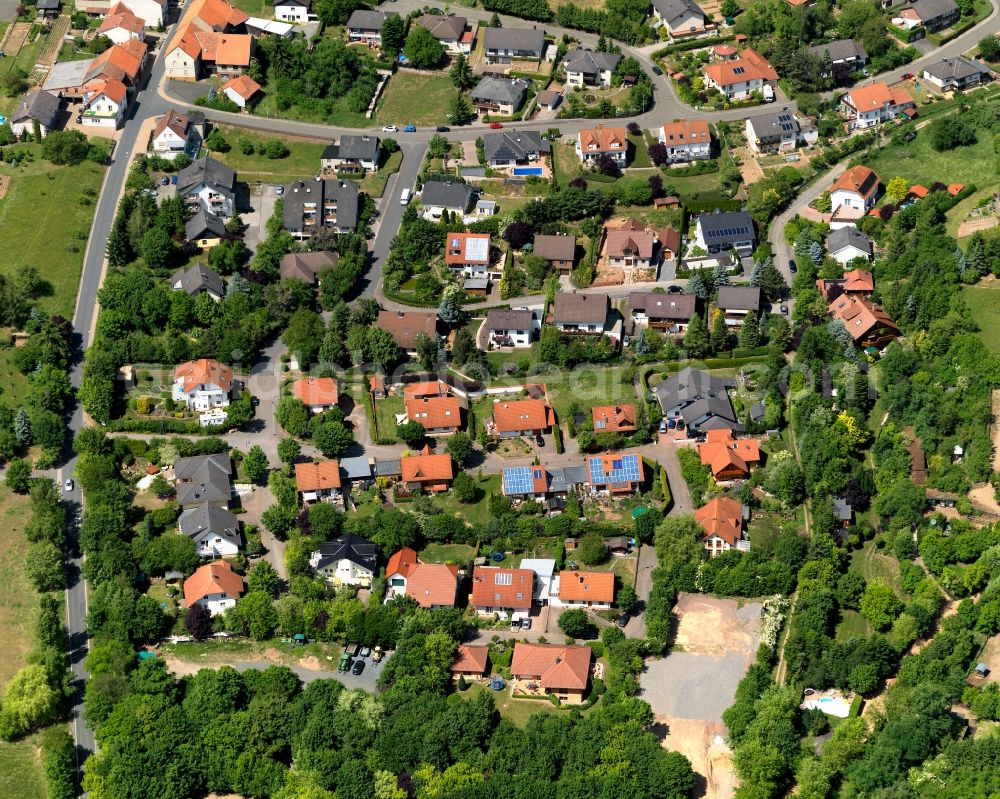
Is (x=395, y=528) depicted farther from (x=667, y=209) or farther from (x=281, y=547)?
(x=667, y=209)

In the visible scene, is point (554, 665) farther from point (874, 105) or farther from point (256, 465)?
point (874, 105)

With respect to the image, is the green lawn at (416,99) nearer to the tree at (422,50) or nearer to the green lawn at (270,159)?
the tree at (422,50)

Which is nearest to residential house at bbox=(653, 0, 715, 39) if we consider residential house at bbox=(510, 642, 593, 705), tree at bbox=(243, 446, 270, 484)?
tree at bbox=(243, 446, 270, 484)

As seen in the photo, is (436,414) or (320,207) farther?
(320,207)

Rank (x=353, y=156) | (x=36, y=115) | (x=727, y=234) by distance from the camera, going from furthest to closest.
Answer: (x=36, y=115) < (x=353, y=156) < (x=727, y=234)

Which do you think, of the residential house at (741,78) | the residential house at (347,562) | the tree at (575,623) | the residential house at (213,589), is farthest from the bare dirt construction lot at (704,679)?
the residential house at (741,78)

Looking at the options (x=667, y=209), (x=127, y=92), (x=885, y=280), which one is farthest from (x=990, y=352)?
(x=127, y=92)

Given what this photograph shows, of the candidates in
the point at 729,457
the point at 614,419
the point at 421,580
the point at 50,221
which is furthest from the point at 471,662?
the point at 50,221
